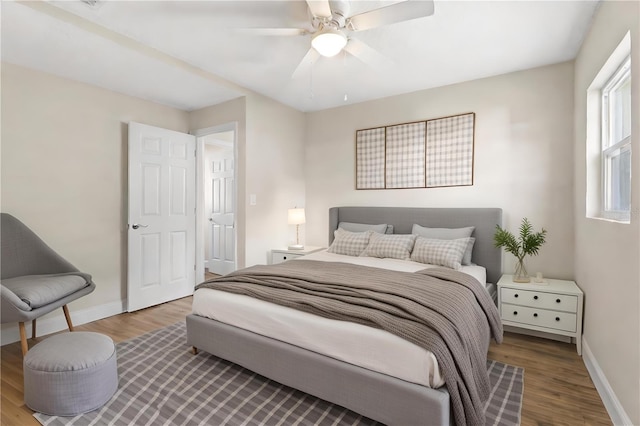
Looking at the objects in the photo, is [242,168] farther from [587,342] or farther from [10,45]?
[587,342]

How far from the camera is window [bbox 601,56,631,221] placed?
1.97 m

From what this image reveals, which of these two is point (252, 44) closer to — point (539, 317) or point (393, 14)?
point (393, 14)

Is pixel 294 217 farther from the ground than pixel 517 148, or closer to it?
closer to it

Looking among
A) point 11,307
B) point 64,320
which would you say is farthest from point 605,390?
point 64,320

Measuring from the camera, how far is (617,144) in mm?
2070

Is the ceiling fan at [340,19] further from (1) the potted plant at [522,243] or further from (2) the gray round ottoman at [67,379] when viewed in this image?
(2) the gray round ottoman at [67,379]

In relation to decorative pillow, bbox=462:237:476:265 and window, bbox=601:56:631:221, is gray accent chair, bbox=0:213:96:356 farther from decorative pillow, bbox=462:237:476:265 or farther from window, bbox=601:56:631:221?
window, bbox=601:56:631:221

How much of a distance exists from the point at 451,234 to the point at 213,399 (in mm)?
2560

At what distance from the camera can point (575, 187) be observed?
114 inches

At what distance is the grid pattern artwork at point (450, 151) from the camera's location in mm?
3488

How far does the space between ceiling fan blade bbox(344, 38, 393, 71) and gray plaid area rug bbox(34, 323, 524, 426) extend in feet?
8.71

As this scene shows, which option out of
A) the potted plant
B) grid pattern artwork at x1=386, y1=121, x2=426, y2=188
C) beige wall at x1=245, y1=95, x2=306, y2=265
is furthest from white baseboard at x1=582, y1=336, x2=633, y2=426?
beige wall at x1=245, y1=95, x2=306, y2=265

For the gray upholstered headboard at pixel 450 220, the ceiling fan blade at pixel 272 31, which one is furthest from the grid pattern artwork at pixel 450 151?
the ceiling fan blade at pixel 272 31

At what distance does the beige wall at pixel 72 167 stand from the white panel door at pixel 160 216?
17cm
